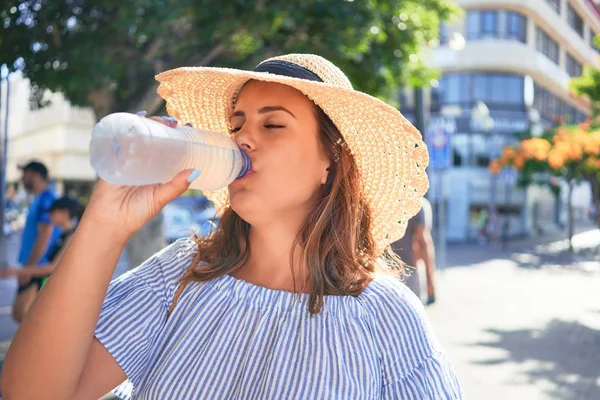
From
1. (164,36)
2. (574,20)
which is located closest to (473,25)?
(574,20)

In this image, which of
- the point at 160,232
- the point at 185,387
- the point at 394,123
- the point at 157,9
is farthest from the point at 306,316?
the point at 160,232

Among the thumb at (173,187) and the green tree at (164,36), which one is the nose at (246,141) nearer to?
the thumb at (173,187)

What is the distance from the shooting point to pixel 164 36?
22.6 feet

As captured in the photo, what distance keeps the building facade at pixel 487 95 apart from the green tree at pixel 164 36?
24.3 metres

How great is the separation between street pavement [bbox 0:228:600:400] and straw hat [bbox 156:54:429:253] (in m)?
3.79

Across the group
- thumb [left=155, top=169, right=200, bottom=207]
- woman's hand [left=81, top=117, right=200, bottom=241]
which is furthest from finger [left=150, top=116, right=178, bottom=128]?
thumb [left=155, top=169, right=200, bottom=207]

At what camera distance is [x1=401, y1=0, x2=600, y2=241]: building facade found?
106ft

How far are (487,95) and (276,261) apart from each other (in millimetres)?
33058

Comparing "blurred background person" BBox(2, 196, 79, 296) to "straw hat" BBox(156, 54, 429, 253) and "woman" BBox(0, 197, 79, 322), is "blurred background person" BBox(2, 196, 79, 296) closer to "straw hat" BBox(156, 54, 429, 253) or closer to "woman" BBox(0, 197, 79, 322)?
"woman" BBox(0, 197, 79, 322)

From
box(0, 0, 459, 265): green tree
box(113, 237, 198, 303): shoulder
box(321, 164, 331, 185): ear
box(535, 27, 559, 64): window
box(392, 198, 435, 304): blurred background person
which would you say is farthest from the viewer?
box(535, 27, 559, 64): window

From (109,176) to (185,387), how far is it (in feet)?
1.78

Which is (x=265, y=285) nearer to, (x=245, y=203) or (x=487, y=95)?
(x=245, y=203)

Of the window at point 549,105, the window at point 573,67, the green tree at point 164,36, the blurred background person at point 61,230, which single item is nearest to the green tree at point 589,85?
the green tree at point 164,36

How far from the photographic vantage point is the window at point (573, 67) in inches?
1623
